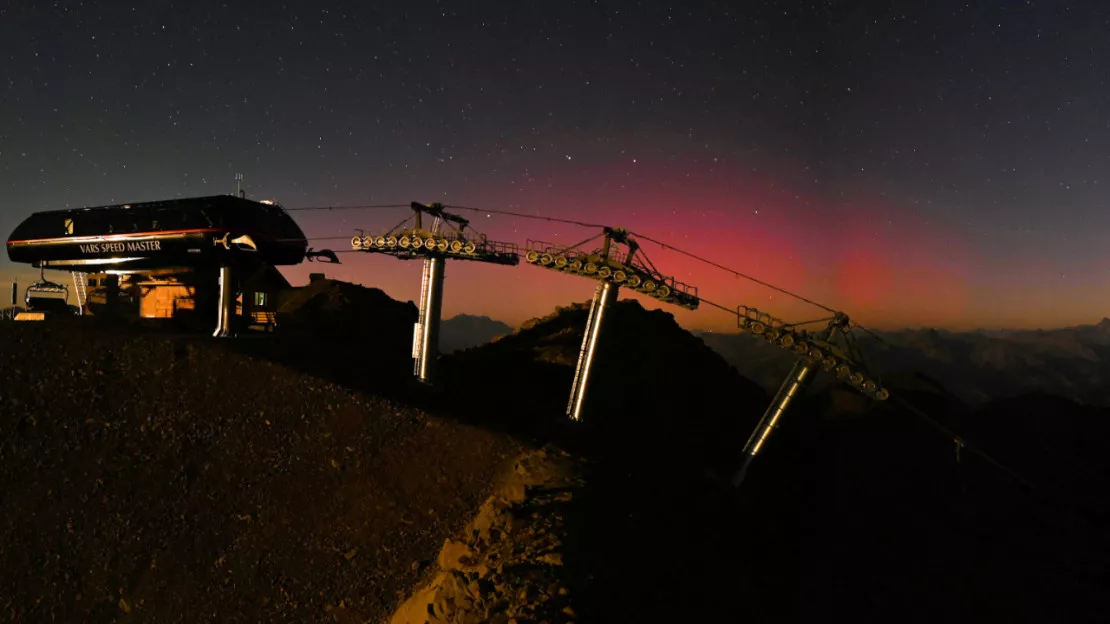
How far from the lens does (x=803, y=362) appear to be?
27.4m

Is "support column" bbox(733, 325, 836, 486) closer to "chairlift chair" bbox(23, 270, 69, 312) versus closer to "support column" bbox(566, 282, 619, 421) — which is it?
"support column" bbox(566, 282, 619, 421)

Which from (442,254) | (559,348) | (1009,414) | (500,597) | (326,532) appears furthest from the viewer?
(1009,414)

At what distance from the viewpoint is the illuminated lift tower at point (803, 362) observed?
1062 inches

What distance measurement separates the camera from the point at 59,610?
59.8ft

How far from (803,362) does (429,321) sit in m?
20.6

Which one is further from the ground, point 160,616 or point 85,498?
point 85,498


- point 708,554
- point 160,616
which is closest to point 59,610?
point 160,616

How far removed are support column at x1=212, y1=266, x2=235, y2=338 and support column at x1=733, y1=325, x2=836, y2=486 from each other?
104 feet

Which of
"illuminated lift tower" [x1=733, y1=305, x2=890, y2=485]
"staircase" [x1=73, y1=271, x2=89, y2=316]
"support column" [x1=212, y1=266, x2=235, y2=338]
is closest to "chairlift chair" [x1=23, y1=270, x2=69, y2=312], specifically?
"staircase" [x1=73, y1=271, x2=89, y2=316]

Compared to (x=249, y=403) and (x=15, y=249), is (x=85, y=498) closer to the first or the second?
(x=249, y=403)

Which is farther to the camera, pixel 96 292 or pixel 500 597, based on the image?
pixel 96 292

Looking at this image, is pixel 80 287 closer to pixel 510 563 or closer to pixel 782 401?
pixel 510 563

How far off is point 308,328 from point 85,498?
72.4 feet

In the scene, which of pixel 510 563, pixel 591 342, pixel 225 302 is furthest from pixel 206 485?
pixel 591 342
